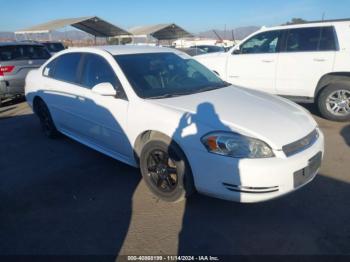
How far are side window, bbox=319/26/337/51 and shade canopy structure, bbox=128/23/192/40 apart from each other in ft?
87.0

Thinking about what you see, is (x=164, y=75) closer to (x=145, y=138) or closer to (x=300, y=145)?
(x=145, y=138)

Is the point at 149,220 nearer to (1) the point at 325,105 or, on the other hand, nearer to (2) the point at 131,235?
(2) the point at 131,235

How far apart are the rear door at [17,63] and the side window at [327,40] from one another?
23.9ft

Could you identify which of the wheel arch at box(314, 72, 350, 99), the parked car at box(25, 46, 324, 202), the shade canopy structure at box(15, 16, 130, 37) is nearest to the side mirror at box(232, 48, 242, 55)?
the wheel arch at box(314, 72, 350, 99)

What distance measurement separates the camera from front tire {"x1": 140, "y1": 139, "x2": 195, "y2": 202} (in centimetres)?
330

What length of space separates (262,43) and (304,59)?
3.57 ft

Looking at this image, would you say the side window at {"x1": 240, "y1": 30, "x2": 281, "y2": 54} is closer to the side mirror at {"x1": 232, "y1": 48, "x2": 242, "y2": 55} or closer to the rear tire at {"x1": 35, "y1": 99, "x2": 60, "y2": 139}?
the side mirror at {"x1": 232, "y1": 48, "x2": 242, "y2": 55}

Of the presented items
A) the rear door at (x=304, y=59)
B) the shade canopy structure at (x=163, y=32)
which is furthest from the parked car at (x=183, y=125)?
the shade canopy structure at (x=163, y=32)

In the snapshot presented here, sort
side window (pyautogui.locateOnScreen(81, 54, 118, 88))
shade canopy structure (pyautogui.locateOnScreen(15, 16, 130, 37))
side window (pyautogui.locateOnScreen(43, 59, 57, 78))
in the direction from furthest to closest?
shade canopy structure (pyautogui.locateOnScreen(15, 16, 130, 37)) < side window (pyautogui.locateOnScreen(43, 59, 57, 78)) < side window (pyautogui.locateOnScreen(81, 54, 118, 88))

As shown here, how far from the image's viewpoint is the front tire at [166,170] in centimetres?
330

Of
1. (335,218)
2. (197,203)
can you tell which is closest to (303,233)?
(335,218)

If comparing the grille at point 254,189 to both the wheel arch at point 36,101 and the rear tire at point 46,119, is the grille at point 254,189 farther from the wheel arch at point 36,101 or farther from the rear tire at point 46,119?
the wheel arch at point 36,101

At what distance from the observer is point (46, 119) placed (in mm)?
5992

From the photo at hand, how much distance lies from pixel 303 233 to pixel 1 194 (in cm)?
347
